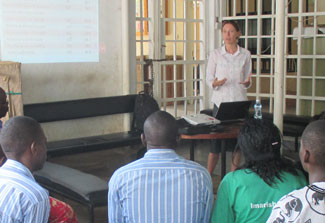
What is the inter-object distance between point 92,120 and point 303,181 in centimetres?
492

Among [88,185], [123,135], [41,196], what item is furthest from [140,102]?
[41,196]

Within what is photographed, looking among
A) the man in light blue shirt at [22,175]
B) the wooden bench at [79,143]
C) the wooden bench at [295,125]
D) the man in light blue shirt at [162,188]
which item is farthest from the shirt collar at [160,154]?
the wooden bench at [295,125]

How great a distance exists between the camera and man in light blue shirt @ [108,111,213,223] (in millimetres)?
2264

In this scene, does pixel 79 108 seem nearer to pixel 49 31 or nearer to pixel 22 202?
pixel 49 31

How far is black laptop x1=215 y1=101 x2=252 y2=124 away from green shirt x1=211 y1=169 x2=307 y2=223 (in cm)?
228

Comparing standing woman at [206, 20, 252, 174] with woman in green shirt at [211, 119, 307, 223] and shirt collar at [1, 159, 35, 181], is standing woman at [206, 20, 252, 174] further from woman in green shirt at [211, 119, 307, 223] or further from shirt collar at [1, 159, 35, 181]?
shirt collar at [1, 159, 35, 181]

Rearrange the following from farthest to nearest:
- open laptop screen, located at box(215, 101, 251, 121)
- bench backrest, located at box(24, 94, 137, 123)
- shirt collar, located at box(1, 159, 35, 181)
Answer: bench backrest, located at box(24, 94, 137, 123)
open laptop screen, located at box(215, 101, 251, 121)
shirt collar, located at box(1, 159, 35, 181)

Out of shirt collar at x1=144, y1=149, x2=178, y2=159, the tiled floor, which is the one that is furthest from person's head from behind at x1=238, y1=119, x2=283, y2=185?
the tiled floor

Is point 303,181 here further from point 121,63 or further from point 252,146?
point 121,63

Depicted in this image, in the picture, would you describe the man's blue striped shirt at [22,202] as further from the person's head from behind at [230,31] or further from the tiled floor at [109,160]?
the tiled floor at [109,160]

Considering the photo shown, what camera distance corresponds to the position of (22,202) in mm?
1897

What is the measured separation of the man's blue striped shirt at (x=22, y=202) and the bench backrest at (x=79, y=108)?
4.13 m

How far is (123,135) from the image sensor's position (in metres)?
6.39

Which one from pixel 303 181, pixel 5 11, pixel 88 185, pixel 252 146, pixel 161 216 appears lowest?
pixel 88 185
